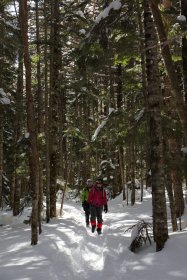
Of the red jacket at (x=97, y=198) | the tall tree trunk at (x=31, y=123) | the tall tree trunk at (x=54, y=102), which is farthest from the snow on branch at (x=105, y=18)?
the tall tree trunk at (x=54, y=102)

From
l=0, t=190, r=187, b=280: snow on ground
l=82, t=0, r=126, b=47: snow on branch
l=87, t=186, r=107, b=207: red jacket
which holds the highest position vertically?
l=82, t=0, r=126, b=47: snow on branch

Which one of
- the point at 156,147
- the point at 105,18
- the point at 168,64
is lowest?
the point at 156,147

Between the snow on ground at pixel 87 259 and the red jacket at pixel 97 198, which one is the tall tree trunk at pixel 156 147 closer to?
the snow on ground at pixel 87 259

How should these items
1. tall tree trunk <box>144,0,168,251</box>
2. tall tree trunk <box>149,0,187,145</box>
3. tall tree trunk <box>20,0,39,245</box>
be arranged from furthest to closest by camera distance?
1. tall tree trunk <box>20,0,39,245</box>
2. tall tree trunk <box>144,0,168,251</box>
3. tall tree trunk <box>149,0,187,145</box>

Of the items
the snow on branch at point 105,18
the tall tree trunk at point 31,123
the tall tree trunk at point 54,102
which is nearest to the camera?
the snow on branch at point 105,18

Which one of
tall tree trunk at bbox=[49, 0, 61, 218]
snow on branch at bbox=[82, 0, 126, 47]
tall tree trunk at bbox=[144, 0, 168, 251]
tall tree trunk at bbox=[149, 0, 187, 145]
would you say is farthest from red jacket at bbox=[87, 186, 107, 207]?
snow on branch at bbox=[82, 0, 126, 47]

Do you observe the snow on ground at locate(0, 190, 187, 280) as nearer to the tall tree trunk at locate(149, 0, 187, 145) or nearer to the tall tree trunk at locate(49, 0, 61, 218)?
the tall tree trunk at locate(149, 0, 187, 145)

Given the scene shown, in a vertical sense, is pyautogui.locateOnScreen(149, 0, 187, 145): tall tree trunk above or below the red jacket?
above

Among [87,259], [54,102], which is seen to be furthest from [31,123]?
[54,102]

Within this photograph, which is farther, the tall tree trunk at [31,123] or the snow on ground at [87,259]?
the tall tree trunk at [31,123]

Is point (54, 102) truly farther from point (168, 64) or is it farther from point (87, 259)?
point (87, 259)

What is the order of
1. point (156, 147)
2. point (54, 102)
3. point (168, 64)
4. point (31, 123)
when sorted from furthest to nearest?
1. point (54, 102)
2. point (31, 123)
3. point (156, 147)
4. point (168, 64)

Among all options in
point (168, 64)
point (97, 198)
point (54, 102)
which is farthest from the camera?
point (54, 102)

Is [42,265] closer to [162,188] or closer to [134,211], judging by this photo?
[162,188]
